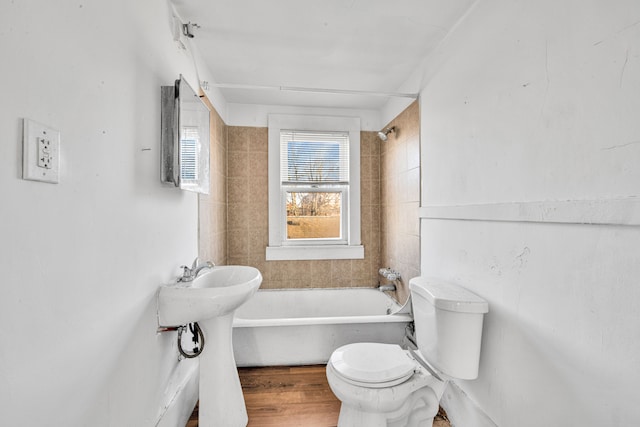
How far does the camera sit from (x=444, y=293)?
1457 millimetres

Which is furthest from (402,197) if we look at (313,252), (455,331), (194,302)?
(194,302)

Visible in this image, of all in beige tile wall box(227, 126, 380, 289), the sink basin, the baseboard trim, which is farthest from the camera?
beige tile wall box(227, 126, 380, 289)

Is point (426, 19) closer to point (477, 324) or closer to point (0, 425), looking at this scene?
point (477, 324)

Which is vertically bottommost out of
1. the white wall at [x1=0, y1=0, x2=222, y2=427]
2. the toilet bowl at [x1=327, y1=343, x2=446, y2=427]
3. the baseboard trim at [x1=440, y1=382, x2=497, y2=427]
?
the baseboard trim at [x1=440, y1=382, x2=497, y2=427]

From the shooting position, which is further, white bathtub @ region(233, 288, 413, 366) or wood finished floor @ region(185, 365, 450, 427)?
white bathtub @ region(233, 288, 413, 366)

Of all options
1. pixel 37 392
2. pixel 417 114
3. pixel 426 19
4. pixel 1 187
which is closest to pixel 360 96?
pixel 417 114

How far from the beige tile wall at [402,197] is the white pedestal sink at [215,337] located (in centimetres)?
128

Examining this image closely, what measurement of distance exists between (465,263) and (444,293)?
25cm

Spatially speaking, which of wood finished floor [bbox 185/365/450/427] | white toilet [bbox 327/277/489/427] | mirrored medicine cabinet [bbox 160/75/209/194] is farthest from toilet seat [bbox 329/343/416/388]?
mirrored medicine cabinet [bbox 160/75/209/194]

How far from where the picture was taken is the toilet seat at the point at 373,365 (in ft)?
4.30

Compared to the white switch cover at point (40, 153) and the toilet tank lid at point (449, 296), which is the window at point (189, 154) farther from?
the toilet tank lid at point (449, 296)

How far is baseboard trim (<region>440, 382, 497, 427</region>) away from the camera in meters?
1.42

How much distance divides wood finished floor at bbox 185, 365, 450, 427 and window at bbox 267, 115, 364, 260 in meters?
1.09

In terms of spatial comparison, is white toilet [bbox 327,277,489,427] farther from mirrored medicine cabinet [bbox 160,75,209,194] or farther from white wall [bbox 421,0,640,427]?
mirrored medicine cabinet [bbox 160,75,209,194]
